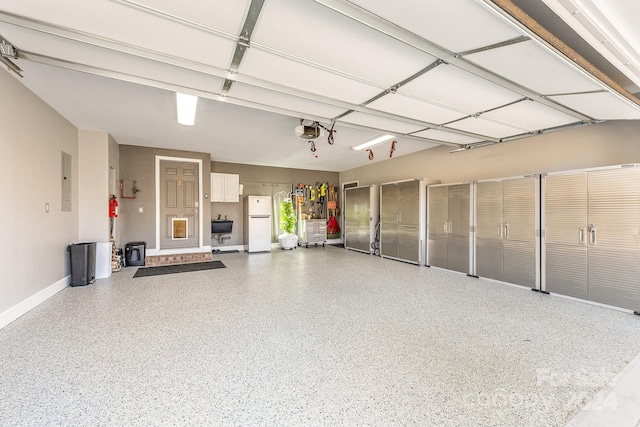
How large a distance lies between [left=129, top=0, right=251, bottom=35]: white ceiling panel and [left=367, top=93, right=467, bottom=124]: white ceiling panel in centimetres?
183

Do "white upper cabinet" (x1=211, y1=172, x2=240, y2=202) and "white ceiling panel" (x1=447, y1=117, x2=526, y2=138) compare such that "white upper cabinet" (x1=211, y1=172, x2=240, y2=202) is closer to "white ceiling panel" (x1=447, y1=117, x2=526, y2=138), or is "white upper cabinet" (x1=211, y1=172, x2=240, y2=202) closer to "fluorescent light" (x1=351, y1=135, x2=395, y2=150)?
"fluorescent light" (x1=351, y1=135, x2=395, y2=150)

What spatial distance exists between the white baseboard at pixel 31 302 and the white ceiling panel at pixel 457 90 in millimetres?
5010

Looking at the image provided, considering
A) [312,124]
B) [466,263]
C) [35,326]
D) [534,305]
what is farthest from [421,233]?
[35,326]

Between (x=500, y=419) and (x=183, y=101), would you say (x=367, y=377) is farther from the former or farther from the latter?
(x=183, y=101)

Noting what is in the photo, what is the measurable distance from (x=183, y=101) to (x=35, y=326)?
3.11m

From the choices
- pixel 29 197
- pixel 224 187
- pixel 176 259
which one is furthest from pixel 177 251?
pixel 29 197

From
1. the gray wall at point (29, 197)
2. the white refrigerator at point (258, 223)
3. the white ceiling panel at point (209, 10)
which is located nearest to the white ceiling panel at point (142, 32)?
the white ceiling panel at point (209, 10)

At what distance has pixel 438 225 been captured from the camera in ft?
19.7

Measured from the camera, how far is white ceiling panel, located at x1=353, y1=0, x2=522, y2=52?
5.50 feet

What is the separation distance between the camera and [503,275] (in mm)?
4809

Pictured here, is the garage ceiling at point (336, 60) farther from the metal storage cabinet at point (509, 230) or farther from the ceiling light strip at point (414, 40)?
the metal storage cabinet at point (509, 230)

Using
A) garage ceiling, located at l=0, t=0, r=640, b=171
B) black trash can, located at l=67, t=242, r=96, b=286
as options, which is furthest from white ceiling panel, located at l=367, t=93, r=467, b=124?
black trash can, located at l=67, t=242, r=96, b=286

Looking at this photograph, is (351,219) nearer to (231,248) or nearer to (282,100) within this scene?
(231,248)

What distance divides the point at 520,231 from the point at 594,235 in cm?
93
